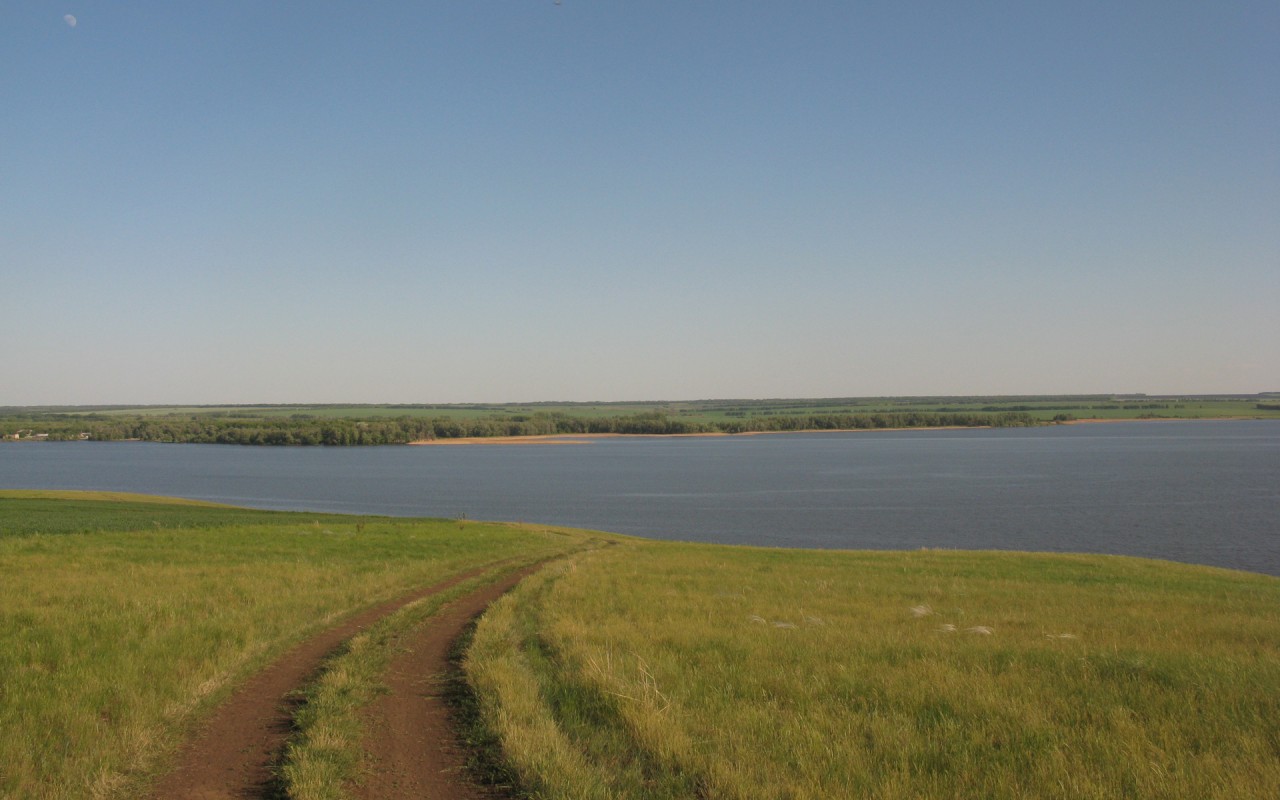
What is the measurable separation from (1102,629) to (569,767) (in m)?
12.1

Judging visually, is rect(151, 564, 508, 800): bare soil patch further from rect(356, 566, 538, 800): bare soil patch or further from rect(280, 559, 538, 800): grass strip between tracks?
rect(356, 566, 538, 800): bare soil patch

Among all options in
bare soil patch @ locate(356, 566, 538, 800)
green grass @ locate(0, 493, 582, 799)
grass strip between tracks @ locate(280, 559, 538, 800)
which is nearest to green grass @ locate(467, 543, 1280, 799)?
bare soil patch @ locate(356, 566, 538, 800)

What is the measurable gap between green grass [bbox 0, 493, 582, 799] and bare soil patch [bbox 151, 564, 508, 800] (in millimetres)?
238

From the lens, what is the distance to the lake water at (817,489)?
178ft

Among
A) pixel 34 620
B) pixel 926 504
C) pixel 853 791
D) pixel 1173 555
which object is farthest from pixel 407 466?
pixel 853 791

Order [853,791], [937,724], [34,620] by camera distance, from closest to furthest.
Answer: [853,791], [937,724], [34,620]

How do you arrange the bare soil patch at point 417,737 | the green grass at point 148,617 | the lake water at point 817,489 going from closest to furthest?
the bare soil patch at point 417,737 → the green grass at point 148,617 → the lake water at point 817,489

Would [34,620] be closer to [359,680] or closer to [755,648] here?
[359,680]

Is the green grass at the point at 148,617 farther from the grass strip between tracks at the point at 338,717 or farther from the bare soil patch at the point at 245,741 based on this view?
the grass strip between tracks at the point at 338,717

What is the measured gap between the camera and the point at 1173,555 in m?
45.6

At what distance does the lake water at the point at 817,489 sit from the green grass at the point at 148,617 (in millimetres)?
31366

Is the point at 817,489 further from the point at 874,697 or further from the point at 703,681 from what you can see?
the point at 874,697

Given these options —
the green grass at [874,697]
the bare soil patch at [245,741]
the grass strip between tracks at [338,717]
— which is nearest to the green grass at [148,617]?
the bare soil patch at [245,741]

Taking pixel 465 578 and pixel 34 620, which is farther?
pixel 465 578
